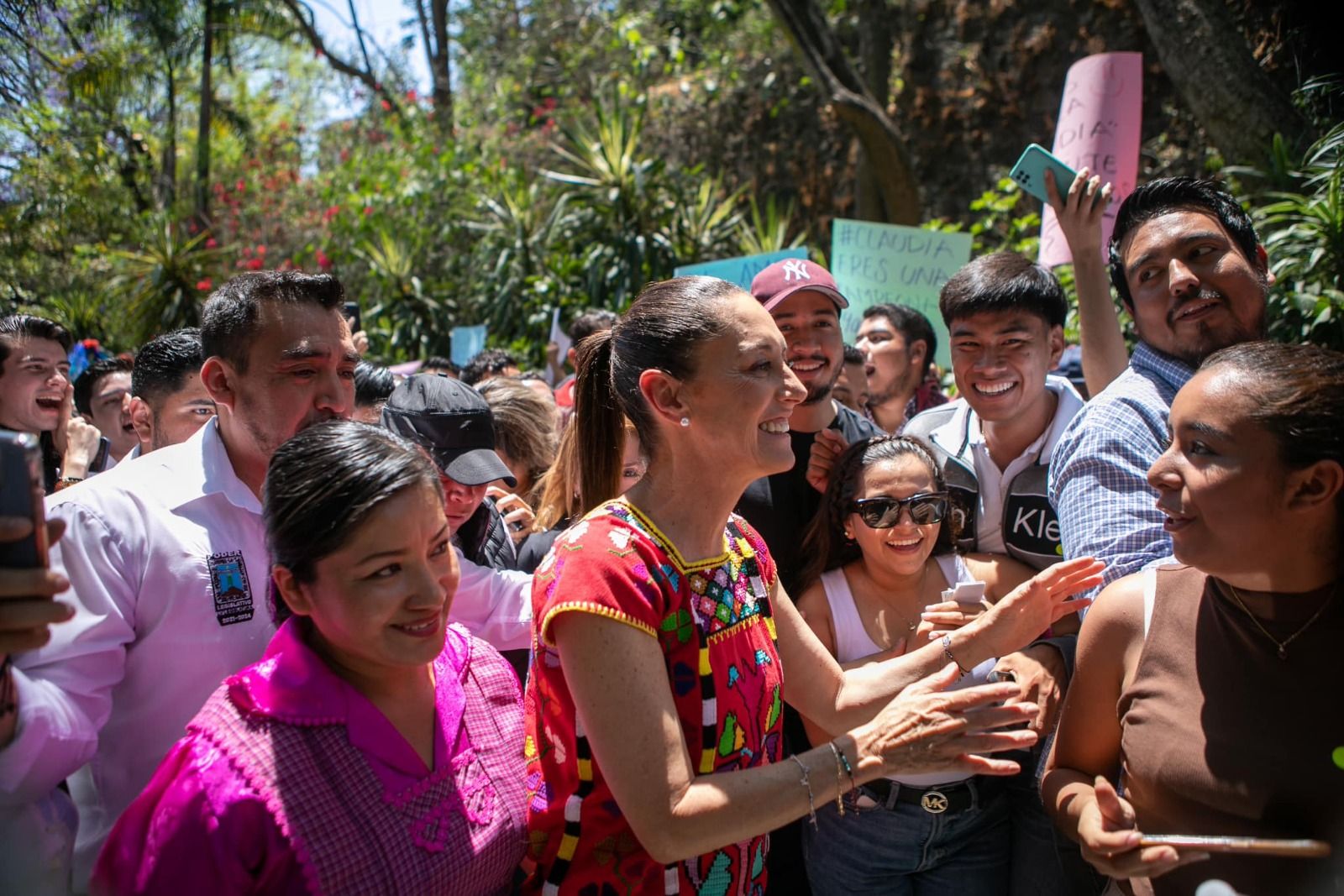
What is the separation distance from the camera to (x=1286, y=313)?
16.3 ft

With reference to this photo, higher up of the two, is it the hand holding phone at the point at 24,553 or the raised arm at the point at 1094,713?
the hand holding phone at the point at 24,553

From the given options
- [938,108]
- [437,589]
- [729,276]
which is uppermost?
[938,108]

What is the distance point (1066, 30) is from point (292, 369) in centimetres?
948

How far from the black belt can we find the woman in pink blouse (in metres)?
1.09

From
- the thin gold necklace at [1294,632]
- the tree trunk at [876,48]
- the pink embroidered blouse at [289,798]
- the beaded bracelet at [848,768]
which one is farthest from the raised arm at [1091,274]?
the tree trunk at [876,48]

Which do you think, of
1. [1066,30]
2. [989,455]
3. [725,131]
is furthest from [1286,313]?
[725,131]

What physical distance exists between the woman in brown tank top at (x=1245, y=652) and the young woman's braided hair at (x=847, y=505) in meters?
1.01

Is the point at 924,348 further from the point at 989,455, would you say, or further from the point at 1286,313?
the point at 989,455

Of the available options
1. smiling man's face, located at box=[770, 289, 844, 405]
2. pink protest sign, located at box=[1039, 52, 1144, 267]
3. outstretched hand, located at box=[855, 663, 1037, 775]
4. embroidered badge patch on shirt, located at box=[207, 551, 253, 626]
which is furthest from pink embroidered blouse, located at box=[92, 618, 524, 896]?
pink protest sign, located at box=[1039, 52, 1144, 267]

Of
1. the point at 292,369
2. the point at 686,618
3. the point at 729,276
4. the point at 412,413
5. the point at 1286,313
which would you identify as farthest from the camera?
the point at 729,276

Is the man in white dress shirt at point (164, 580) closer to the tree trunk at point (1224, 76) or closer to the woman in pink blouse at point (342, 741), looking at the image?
the woman in pink blouse at point (342, 741)

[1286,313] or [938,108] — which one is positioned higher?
[938,108]

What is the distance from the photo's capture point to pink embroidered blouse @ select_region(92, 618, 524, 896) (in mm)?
1526

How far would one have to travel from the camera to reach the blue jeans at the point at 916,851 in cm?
257
